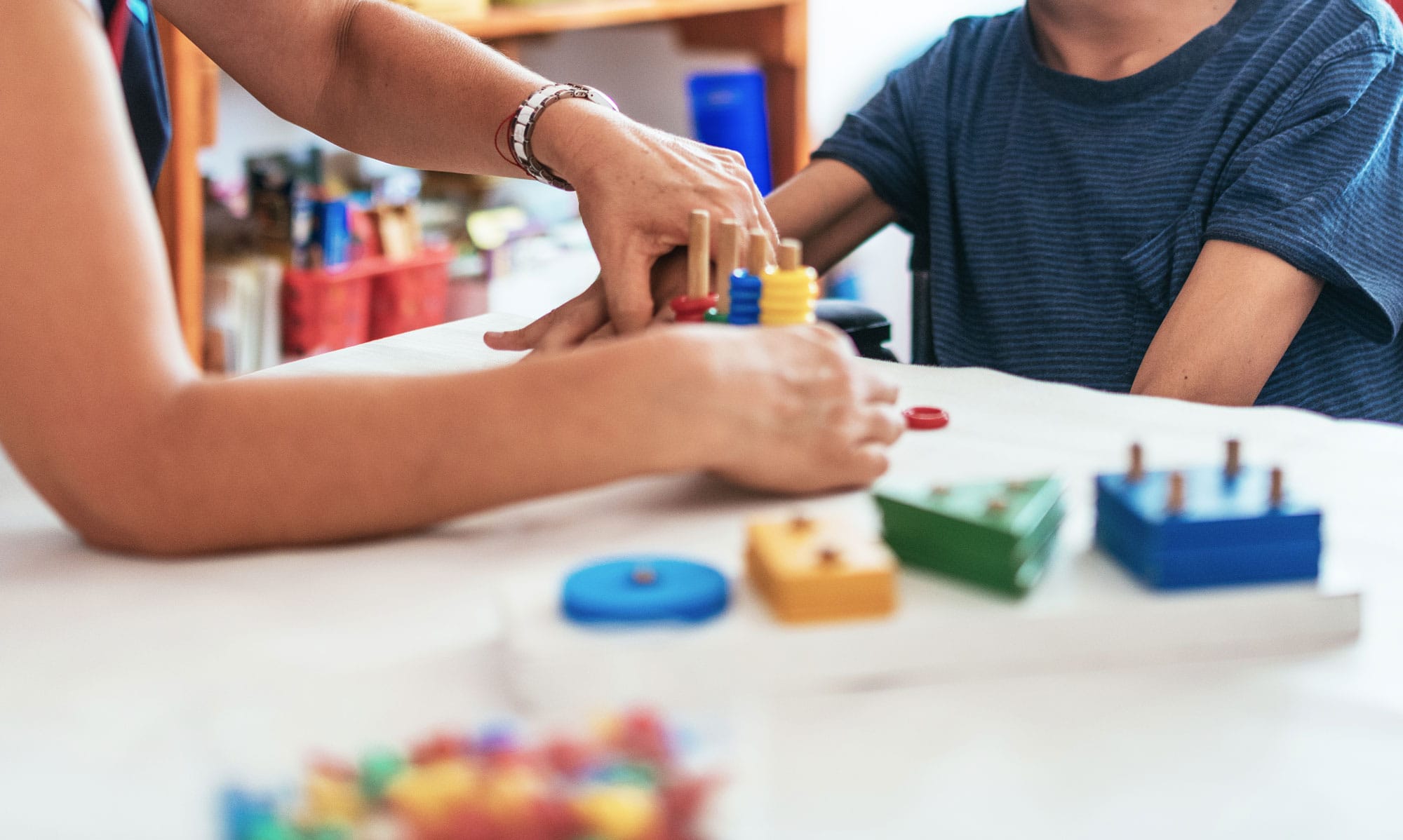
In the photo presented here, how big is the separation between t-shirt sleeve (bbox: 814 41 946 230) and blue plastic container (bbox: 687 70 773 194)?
107cm

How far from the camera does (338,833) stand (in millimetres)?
344

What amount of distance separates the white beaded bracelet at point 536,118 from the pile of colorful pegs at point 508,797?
0.73m

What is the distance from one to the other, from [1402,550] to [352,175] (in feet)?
6.63

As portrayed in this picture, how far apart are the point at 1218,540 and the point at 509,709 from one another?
0.31 meters

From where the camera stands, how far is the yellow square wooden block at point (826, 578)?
1.71ft

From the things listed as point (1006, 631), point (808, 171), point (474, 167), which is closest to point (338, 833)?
point (1006, 631)

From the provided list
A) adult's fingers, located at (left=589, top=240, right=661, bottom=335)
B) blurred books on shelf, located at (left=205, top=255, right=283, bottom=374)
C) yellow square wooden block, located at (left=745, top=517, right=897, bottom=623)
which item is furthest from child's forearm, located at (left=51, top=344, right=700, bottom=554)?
blurred books on shelf, located at (left=205, top=255, right=283, bottom=374)

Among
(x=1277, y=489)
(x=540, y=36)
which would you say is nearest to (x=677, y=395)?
(x=1277, y=489)

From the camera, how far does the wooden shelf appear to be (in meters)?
2.06

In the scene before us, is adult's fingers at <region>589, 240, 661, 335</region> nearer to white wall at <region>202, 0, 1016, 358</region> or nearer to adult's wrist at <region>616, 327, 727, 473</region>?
adult's wrist at <region>616, 327, 727, 473</region>

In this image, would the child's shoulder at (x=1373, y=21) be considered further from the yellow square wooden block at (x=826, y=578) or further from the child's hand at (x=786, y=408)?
the yellow square wooden block at (x=826, y=578)

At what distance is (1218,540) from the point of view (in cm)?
55

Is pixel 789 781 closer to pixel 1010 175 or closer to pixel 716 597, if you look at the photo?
pixel 716 597

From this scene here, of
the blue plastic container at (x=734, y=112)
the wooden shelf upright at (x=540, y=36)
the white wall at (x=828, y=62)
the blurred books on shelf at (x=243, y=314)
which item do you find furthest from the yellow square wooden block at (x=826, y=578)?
the white wall at (x=828, y=62)
